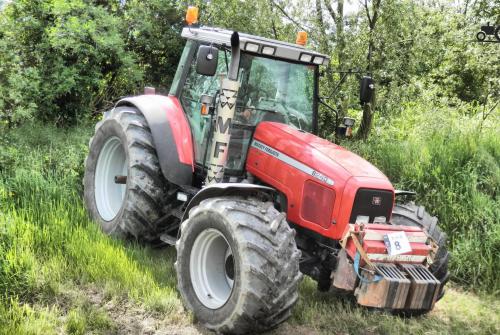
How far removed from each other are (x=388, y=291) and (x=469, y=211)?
2.68 meters

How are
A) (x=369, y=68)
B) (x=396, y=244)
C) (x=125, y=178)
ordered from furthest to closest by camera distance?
(x=369, y=68) < (x=125, y=178) < (x=396, y=244)

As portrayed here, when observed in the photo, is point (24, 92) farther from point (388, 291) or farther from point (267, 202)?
point (388, 291)

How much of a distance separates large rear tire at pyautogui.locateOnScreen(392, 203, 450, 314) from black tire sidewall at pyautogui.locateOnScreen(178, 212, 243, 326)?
1603 mm

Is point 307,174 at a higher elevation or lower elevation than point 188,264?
higher

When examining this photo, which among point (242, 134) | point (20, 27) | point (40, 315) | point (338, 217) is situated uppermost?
point (20, 27)

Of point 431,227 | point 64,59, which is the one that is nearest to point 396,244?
point 431,227

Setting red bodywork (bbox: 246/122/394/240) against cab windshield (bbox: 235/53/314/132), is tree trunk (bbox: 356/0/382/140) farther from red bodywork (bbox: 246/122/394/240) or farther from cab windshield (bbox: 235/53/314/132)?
red bodywork (bbox: 246/122/394/240)

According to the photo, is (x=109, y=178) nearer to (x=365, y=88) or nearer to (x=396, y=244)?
(x=365, y=88)

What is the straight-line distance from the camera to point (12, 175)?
594 centimetres

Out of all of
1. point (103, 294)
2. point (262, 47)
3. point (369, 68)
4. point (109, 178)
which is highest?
point (369, 68)

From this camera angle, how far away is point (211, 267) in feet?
13.8

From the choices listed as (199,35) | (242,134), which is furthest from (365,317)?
(199,35)

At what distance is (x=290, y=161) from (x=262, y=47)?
3.38 ft

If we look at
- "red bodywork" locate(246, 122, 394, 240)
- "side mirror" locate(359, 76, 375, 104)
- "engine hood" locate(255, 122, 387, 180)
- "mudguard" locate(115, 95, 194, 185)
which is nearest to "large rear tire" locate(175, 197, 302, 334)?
"red bodywork" locate(246, 122, 394, 240)
